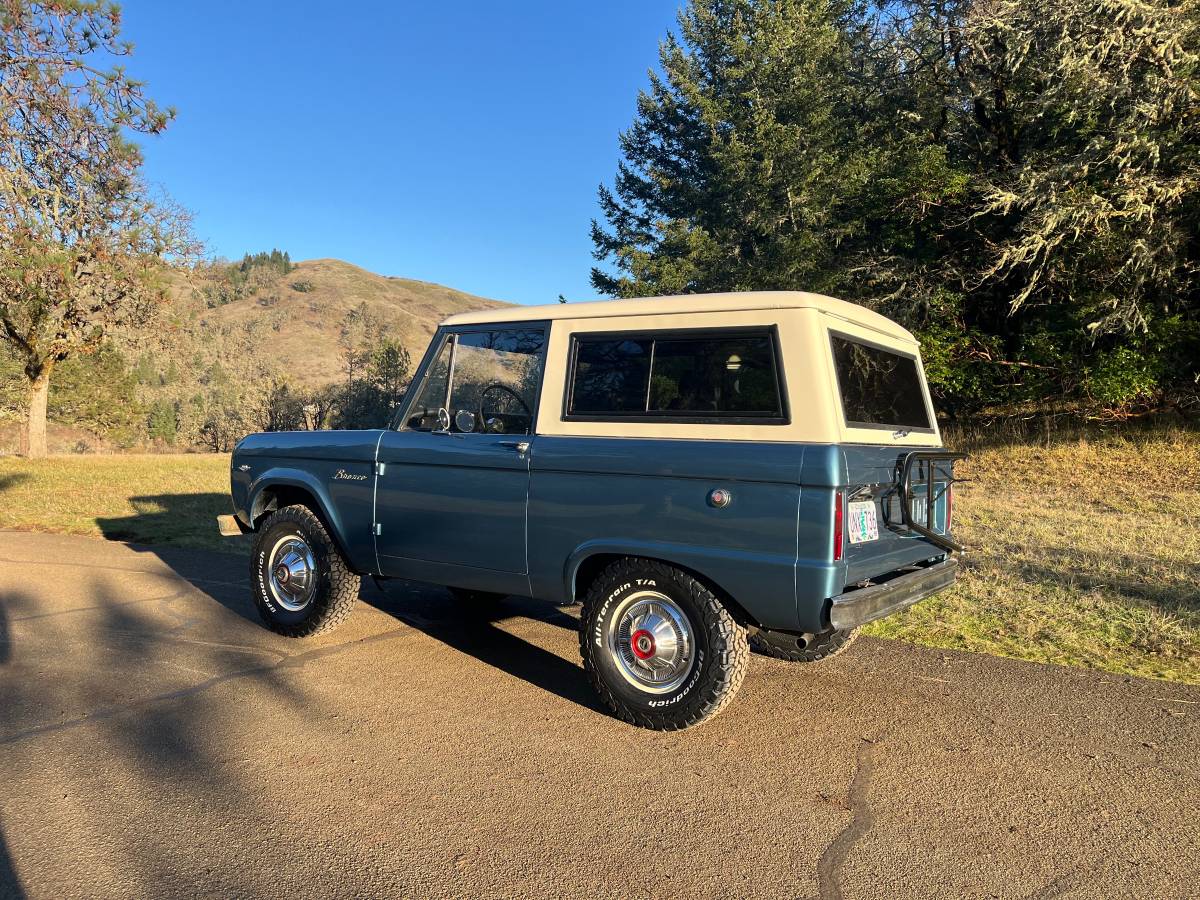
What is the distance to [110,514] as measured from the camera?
11.7 metres

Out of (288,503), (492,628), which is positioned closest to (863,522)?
(492,628)

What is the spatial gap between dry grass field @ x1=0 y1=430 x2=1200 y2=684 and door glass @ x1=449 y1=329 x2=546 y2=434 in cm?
309

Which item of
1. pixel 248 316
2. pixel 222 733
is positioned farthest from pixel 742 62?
pixel 248 316

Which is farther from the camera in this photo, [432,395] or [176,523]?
[176,523]

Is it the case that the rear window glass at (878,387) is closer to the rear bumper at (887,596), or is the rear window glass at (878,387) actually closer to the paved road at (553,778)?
the rear bumper at (887,596)

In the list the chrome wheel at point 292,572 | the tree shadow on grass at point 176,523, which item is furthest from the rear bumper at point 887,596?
the tree shadow on grass at point 176,523

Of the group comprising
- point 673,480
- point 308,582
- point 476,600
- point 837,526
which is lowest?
point 476,600

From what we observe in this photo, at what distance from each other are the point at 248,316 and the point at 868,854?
616 ft

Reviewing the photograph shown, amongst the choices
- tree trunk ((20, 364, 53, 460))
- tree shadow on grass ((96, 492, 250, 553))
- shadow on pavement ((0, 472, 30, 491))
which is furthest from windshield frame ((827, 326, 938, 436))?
tree trunk ((20, 364, 53, 460))

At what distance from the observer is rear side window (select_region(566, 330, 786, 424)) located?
374 cm

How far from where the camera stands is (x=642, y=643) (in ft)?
12.9

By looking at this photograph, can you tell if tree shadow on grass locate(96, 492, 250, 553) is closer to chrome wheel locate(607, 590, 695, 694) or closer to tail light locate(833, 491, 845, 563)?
chrome wheel locate(607, 590, 695, 694)

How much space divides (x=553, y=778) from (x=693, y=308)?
88.5 inches

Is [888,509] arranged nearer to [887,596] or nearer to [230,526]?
[887,596]
